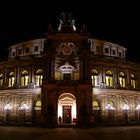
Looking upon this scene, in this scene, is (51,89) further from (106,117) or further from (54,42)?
(106,117)

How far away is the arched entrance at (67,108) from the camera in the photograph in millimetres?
47562

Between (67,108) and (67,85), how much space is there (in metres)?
6.40

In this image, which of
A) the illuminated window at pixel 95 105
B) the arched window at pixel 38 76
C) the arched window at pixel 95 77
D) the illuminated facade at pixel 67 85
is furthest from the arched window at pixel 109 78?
the arched window at pixel 38 76

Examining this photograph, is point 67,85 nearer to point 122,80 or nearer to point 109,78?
point 109,78

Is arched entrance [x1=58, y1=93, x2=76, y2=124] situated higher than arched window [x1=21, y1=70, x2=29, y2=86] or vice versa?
arched window [x1=21, y1=70, x2=29, y2=86]

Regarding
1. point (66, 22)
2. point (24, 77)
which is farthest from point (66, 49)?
point (24, 77)

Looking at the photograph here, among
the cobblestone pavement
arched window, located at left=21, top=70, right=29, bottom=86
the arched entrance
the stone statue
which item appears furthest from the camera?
arched window, located at left=21, top=70, right=29, bottom=86

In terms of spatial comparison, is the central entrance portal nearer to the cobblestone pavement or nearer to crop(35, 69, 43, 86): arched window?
crop(35, 69, 43, 86): arched window

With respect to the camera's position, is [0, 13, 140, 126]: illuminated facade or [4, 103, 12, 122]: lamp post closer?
[0, 13, 140, 126]: illuminated facade

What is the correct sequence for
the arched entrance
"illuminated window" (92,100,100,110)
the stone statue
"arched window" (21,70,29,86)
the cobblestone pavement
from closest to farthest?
the cobblestone pavement < the arched entrance < "illuminated window" (92,100,100,110) < the stone statue < "arched window" (21,70,29,86)

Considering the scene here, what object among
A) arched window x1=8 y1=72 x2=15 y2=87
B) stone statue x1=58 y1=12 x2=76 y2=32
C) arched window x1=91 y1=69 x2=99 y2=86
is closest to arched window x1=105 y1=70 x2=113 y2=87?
arched window x1=91 y1=69 x2=99 y2=86

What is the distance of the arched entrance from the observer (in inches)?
1873

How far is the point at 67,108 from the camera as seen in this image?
4831cm

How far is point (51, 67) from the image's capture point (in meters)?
45.9
